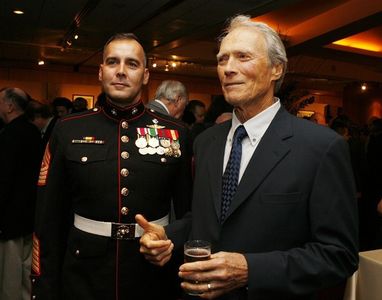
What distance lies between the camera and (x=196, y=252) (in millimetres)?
1146

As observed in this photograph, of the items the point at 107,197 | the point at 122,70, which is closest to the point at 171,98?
the point at 122,70

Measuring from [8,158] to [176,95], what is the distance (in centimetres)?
147

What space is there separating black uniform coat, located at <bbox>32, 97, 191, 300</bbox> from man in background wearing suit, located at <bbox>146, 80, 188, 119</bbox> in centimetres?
167

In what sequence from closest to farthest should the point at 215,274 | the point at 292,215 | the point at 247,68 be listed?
1. the point at 215,274
2. the point at 292,215
3. the point at 247,68

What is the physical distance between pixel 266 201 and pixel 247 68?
455 mm

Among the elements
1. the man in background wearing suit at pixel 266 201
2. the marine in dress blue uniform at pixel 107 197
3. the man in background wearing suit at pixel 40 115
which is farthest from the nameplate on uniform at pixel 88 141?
the man in background wearing suit at pixel 40 115

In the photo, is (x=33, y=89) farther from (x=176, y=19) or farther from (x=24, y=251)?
(x=24, y=251)

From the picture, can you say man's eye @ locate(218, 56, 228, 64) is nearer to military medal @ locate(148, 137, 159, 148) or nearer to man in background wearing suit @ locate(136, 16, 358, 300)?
man in background wearing suit @ locate(136, 16, 358, 300)

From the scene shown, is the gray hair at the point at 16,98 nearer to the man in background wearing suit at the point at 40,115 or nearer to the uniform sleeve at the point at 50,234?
the man in background wearing suit at the point at 40,115

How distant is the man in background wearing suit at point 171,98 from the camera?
356 cm

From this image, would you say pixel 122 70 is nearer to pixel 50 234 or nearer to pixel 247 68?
pixel 247 68

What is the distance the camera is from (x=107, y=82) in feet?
5.92

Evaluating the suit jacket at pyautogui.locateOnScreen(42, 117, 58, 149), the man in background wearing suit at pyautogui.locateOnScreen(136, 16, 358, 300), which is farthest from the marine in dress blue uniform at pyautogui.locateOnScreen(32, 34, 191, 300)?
the suit jacket at pyautogui.locateOnScreen(42, 117, 58, 149)

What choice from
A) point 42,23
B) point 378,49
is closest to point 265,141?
point 42,23
